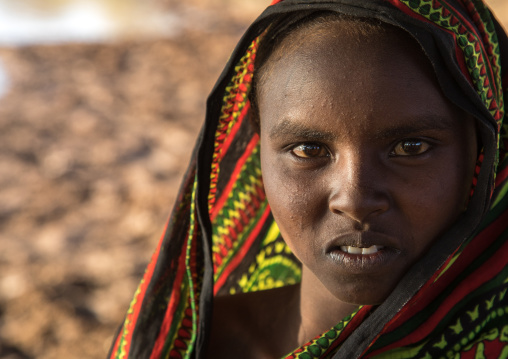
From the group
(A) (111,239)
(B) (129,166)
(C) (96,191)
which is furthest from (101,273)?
(B) (129,166)

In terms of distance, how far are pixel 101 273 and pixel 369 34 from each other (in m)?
3.02

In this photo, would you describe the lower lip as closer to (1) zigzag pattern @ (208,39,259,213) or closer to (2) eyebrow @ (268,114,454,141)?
(2) eyebrow @ (268,114,454,141)

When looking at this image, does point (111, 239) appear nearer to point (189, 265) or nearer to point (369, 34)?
point (189, 265)

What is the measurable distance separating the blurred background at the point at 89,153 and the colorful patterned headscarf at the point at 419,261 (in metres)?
1.81

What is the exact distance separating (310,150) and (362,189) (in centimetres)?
17

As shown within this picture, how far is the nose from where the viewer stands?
4.54ft

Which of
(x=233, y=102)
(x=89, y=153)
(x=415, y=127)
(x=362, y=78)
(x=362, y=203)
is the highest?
(x=89, y=153)

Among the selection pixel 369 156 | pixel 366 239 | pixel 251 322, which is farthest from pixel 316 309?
pixel 369 156

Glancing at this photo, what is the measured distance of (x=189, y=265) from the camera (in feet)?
6.04

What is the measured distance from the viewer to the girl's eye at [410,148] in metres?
1.42

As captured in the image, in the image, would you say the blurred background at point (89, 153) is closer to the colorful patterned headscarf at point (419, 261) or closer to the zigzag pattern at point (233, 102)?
A: the colorful patterned headscarf at point (419, 261)

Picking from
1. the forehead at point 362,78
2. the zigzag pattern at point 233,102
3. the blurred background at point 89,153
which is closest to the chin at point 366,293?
the forehead at point 362,78

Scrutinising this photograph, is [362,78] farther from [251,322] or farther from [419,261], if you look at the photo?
[251,322]

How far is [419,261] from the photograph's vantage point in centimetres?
147
